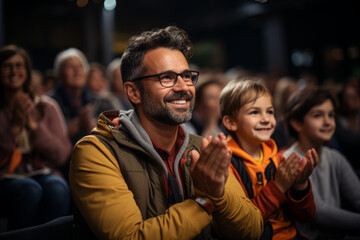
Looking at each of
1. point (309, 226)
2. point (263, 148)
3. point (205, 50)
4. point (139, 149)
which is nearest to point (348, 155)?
point (309, 226)

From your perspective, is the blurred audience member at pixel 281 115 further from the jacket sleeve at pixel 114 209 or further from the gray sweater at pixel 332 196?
the jacket sleeve at pixel 114 209

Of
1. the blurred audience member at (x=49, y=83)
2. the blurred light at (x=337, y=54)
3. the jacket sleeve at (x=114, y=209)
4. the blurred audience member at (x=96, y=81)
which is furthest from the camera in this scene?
the blurred light at (x=337, y=54)

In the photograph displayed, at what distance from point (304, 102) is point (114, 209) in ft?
5.24

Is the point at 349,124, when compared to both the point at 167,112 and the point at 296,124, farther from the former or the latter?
the point at 167,112

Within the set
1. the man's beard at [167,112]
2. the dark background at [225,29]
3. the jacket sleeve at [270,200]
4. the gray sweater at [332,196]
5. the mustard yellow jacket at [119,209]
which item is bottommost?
the gray sweater at [332,196]

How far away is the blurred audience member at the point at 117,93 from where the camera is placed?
12.0ft

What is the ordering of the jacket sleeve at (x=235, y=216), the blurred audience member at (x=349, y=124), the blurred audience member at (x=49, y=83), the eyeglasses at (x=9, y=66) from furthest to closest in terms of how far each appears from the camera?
the blurred audience member at (x=49, y=83) → the blurred audience member at (x=349, y=124) → the eyeglasses at (x=9, y=66) → the jacket sleeve at (x=235, y=216)

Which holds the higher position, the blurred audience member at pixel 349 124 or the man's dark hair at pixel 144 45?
the man's dark hair at pixel 144 45

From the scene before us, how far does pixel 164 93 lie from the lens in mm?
1516

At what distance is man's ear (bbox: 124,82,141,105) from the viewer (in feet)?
5.22

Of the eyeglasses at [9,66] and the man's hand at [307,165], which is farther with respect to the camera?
the eyeglasses at [9,66]

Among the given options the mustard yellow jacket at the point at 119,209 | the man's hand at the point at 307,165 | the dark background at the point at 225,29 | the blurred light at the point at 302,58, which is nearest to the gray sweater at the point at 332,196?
the man's hand at the point at 307,165

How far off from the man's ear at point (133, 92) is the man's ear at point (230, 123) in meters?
0.64

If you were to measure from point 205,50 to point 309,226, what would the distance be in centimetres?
1312
